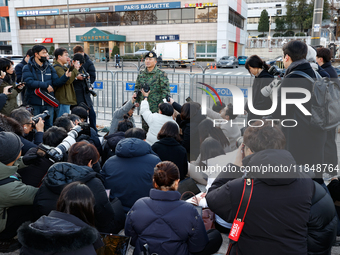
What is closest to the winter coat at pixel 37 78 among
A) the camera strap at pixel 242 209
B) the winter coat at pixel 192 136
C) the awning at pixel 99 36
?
the winter coat at pixel 192 136

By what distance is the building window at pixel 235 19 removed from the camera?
1809 inches

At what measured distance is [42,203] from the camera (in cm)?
273

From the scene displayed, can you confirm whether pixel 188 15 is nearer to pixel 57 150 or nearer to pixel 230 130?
pixel 230 130

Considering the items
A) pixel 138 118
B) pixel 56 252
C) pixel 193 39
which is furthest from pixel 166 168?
pixel 193 39

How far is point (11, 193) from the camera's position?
2.76 metres

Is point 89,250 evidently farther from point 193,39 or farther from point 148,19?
point 148,19

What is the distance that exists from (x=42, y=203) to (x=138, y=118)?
20.2 ft

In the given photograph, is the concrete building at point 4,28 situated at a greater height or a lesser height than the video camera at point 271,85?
greater

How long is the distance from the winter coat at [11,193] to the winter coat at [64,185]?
0.51 ft

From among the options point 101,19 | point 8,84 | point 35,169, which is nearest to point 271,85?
point 35,169

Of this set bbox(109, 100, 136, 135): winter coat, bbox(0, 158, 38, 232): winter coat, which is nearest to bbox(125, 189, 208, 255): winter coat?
bbox(0, 158, 38, 232): winter coat

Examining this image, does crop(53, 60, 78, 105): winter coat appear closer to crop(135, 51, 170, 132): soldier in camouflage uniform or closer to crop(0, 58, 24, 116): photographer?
crop(0, 58, 24, 116): photographer

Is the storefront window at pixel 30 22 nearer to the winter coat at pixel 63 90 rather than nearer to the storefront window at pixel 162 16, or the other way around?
the storefront window at pixel 162 16

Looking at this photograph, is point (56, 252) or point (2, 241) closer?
point (56, 252)
